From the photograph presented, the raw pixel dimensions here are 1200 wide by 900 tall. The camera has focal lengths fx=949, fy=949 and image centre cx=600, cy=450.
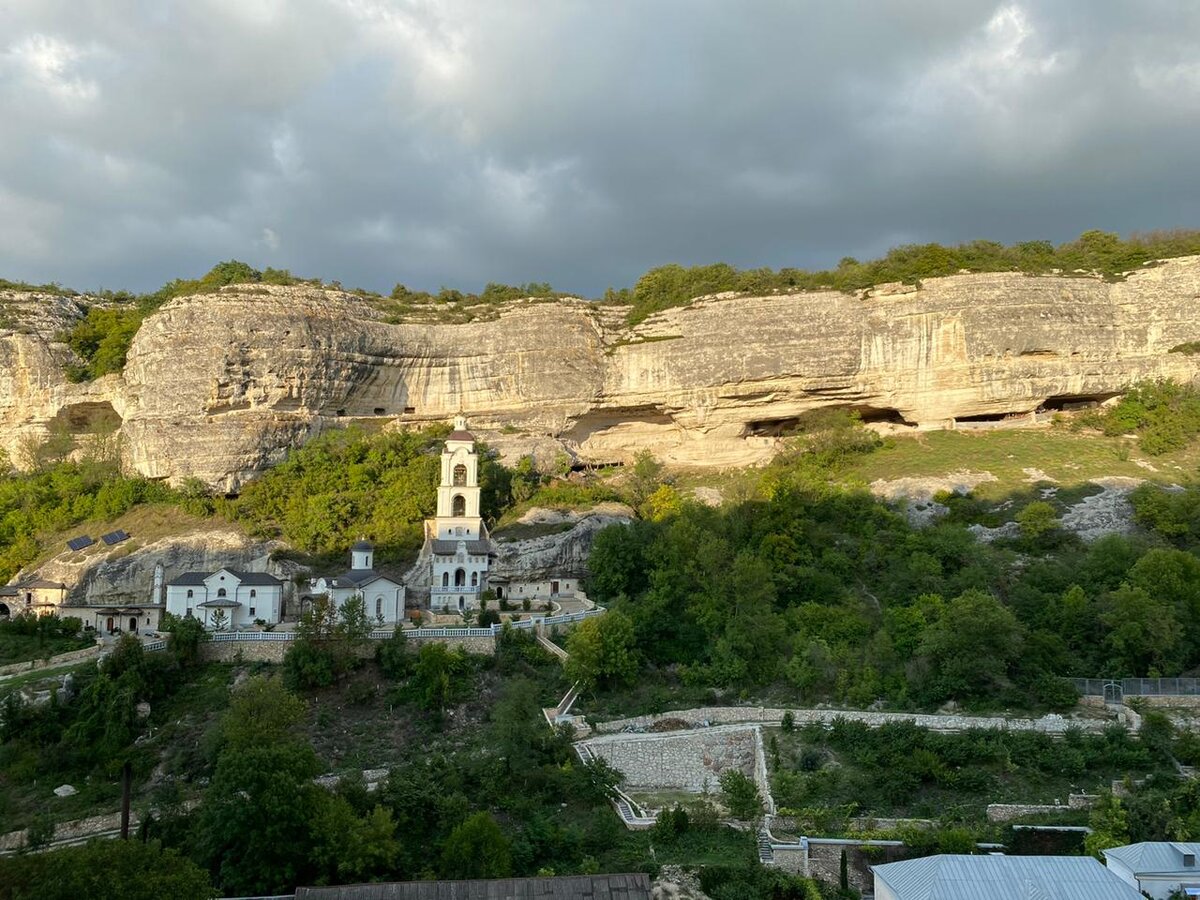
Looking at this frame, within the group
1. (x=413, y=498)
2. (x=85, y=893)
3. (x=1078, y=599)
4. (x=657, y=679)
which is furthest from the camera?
(x=413, y=498)

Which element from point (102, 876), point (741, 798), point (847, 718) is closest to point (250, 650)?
point (102, 876)

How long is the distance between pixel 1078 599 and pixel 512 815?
51.8 feet

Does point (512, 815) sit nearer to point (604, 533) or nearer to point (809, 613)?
point (809, 613)

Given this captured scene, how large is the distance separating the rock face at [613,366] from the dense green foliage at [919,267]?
95 cm

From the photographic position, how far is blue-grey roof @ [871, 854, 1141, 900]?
14875 millimetres

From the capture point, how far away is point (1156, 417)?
38062 mm

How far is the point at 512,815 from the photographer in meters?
20.0

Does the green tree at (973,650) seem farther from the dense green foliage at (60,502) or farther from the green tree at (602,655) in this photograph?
the dense green foliage at (60,502)

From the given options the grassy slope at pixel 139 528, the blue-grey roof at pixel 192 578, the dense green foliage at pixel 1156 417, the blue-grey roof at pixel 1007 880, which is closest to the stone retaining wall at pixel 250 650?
the blue-grey roof at pixel 192 578

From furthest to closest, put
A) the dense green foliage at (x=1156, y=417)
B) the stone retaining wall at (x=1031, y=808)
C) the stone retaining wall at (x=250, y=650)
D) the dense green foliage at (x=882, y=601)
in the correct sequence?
the dense green foliage at (x=1156, y=417) → the stone retaining wall at (x=250, y=650) → the dense green foliage at (x=882, y=601) → the stone retaining wall at (x=1031, y=808)

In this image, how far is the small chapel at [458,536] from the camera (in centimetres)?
3197

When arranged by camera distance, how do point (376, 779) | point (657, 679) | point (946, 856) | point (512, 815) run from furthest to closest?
point (657, 679)
point (376, 779)
point (512, 815)
point (946, 856)

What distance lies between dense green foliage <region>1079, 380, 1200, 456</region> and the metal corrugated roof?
30.8m

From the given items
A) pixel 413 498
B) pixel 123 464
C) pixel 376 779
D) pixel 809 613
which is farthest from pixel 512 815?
pixel 123 464
